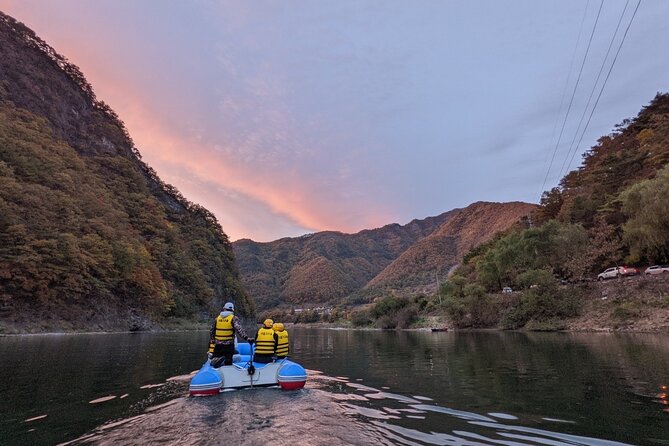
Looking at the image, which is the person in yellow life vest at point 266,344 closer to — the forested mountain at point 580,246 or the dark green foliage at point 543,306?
the forested mountain at point 580,246

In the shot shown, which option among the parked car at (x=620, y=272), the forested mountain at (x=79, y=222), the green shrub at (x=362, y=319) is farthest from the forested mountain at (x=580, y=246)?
the forested mountain at (x=79, y=222)

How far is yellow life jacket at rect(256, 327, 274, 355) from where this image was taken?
13.7 metres

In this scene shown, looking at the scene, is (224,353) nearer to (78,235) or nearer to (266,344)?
(266,344)

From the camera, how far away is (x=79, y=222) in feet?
194

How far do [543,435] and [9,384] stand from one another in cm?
1694

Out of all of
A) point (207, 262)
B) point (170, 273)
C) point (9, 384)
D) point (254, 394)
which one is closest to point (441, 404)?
point (254, 394)

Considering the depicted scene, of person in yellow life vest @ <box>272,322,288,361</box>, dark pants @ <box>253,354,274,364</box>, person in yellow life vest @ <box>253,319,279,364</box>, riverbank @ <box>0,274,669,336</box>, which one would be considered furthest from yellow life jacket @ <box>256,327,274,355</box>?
riverbank @ <box>0,274,669,336</box>

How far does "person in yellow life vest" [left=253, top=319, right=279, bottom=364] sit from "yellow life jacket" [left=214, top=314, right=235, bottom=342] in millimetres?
1029

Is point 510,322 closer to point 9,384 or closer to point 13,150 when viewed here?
point 9,384

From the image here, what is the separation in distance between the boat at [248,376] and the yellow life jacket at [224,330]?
1.05 meters

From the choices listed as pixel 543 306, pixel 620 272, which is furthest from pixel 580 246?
pixel 543 306

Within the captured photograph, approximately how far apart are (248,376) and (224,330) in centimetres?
201

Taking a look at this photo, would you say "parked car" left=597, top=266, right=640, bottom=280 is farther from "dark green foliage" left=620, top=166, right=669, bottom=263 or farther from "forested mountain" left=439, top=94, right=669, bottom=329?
"dark green foliage" left=620, top=166, right=669, bottom=263

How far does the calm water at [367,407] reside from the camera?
7.55 meters
